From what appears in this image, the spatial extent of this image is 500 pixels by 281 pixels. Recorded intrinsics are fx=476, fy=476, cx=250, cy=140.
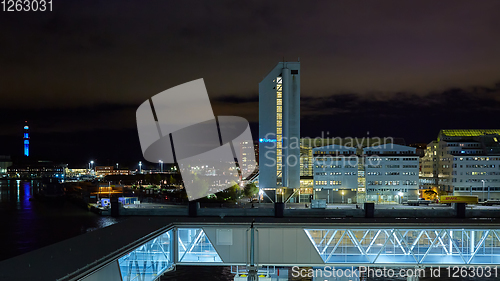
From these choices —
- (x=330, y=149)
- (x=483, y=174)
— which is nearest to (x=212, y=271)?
(x=330, y=149)

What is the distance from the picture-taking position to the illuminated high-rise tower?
172 ft

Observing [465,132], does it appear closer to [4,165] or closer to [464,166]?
[464,166]

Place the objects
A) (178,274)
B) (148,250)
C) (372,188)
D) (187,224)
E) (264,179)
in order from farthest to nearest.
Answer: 1. (372,188)
2. (264,179)
3. (178,274)
4. (187,224)
5. (148,250)

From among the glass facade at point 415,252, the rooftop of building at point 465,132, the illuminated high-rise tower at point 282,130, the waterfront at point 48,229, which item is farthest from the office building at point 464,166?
the glass facade at point 415,252

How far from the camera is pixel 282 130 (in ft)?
173

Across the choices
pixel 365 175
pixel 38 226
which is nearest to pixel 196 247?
pixel 38 226

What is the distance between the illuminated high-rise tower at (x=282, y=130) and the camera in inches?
2062

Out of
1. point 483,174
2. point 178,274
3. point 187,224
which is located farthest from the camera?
point 483,174

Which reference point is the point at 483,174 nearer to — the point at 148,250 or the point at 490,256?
the point at 490,256

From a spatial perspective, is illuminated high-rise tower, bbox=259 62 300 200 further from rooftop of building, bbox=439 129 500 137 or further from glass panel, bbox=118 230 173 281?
glass panel, bbox=118 230 173 281

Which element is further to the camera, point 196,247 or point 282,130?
point 282,130

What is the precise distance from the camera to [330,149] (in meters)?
57.8

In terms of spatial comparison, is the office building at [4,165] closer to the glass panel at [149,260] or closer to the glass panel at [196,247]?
the glass panel at [196,247]

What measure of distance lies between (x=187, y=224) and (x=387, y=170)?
45912 mm
